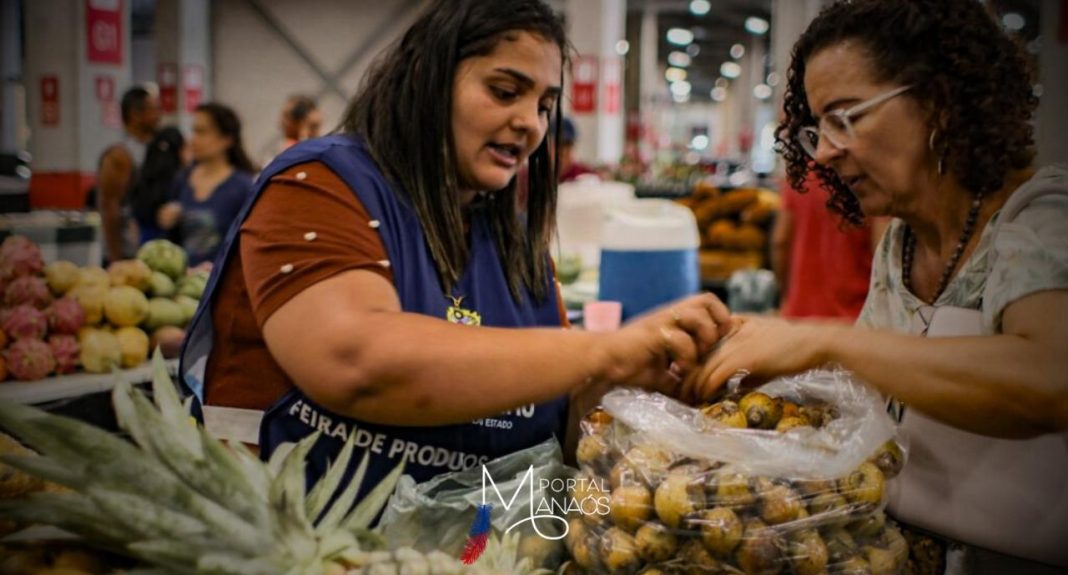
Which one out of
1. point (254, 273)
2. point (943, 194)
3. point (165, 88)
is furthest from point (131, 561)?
point (165, 88)

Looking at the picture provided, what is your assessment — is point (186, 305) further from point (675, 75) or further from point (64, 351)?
point (675, 75)

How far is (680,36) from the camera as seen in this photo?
3083 cm

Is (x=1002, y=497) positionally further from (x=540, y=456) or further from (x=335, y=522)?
(x=335, y=522)

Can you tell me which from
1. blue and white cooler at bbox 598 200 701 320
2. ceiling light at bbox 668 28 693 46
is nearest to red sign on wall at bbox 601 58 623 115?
blue and white cooler at bbox 598 200 701 320

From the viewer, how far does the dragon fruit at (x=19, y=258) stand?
2.40 m

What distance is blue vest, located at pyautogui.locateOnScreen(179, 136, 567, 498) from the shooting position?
1363 millimetres

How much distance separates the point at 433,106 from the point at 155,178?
4656mm

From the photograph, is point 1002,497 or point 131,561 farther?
point 1002,497

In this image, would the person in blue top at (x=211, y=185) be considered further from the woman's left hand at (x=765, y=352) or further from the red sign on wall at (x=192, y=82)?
the red sign on wall at (x=192, y=82)

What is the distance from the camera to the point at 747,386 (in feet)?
4.46

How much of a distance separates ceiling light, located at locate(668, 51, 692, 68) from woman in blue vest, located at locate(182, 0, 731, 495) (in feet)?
117

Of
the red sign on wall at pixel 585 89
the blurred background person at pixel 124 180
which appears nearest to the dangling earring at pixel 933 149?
the blurred background person at pixel 124 180

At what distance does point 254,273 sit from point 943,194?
3.56ft

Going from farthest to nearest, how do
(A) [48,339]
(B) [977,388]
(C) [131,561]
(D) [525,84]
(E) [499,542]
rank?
(A) [48,339] < (D) [525,84] < (E) [499,542] < (B) [977,388] < (C) [131,561]
